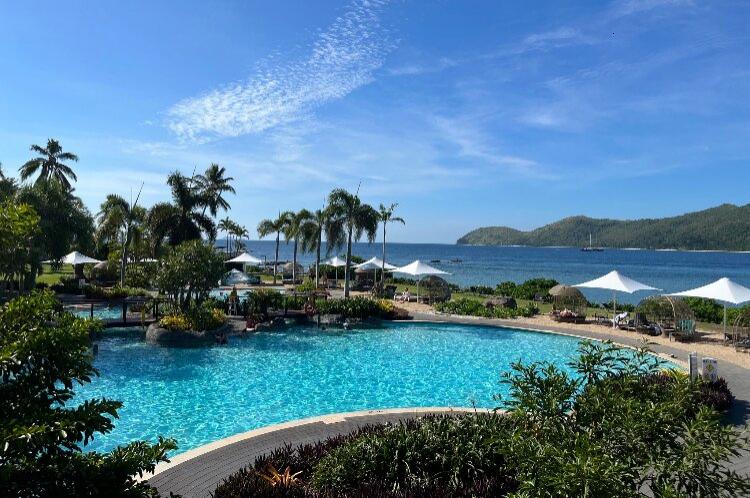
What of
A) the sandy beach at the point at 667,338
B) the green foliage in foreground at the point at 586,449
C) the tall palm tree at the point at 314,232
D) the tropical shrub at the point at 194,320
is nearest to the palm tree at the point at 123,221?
the tall palm tree at the point at 314,232

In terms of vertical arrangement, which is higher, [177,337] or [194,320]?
[194,320]

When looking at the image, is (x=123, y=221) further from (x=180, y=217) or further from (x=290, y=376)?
(x=290, y=376)

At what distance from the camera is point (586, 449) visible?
3.31 meters

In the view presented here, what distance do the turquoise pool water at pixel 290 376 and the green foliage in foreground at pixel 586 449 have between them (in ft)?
10.4

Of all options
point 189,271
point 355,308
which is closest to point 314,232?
point 355,308

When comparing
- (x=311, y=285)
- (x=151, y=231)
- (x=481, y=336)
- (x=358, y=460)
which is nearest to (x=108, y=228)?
(x=151, y=231)

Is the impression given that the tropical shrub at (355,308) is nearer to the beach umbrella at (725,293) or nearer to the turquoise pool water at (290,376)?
the turquoise pool water at (290,376)

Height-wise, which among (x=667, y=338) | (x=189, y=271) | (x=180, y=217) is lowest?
(x=667, y=338)

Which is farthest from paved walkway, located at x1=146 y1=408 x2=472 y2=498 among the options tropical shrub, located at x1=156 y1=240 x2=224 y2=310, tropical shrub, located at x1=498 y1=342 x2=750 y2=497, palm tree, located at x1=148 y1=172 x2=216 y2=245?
palm tree, located at x1=148 y1=172 x2=216 y2=245

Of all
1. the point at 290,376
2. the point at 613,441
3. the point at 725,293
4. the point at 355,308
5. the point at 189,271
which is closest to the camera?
the point at 613,441

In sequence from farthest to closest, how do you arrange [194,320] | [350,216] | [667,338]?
[350,216] < [667,338] < [194,320]

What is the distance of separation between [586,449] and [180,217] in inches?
1341

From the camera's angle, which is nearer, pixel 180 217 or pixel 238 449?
pixel 238 449

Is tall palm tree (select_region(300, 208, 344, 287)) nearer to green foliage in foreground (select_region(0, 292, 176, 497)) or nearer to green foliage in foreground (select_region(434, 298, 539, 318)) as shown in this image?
green foliage in foreground (select_region(434, 298, 539, 318))
